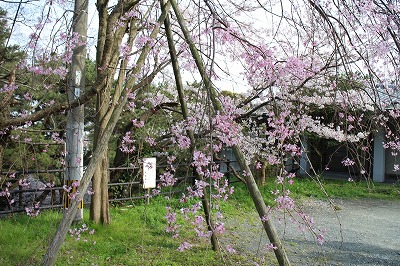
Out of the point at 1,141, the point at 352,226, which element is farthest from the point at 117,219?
the point at 352,226

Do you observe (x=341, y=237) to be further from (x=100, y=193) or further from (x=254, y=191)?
(x=100, y=193)

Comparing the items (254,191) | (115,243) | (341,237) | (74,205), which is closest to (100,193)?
(115,243)

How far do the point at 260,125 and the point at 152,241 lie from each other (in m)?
6.67

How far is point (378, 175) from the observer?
13.1 metres

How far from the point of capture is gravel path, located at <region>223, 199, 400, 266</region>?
501 centimetres

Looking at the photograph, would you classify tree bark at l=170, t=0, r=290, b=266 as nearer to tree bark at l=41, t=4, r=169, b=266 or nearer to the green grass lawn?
tree bark at l=41, t=4, r=169, b=266

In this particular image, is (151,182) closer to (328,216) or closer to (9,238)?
(9,238)

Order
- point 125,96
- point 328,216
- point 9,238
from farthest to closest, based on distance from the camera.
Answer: point 328,216, point 9,238, point 125,96

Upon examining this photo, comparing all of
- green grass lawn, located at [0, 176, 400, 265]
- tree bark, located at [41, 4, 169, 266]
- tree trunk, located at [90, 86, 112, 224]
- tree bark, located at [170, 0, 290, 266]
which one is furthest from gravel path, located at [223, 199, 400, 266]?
→ tree bark, located at [41, 4, 169, 266]

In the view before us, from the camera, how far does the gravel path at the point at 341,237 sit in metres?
5.01

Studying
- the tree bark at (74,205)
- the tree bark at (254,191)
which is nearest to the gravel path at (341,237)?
the tree bark at (254,191)

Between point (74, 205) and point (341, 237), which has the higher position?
point (74, 205)

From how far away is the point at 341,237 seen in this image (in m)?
3.44

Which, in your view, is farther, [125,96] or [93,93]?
[93,93]
